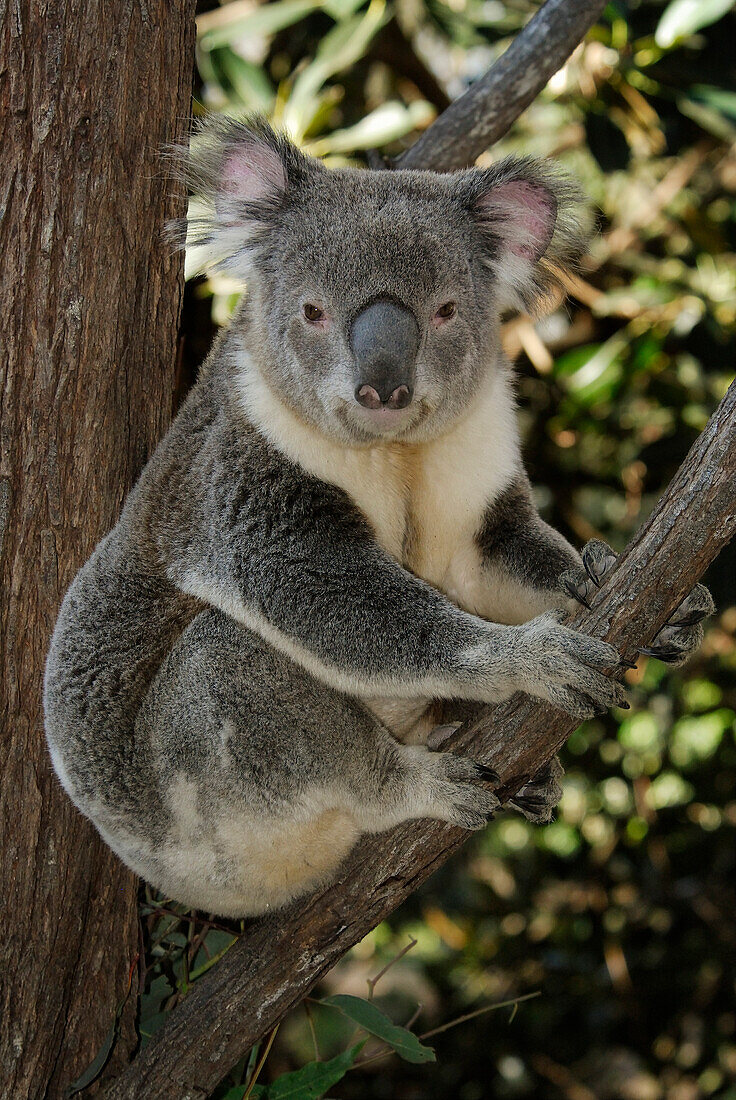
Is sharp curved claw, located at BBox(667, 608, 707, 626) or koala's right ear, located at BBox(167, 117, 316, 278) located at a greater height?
koala's right ear, located at BBox(167, 117, 316, 278)

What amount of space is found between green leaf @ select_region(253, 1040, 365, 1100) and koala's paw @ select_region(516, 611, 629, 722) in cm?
96

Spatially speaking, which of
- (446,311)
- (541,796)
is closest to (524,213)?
(446,311)

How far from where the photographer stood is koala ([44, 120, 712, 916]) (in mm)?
1918

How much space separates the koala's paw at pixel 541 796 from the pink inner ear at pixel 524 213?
43.7 inches

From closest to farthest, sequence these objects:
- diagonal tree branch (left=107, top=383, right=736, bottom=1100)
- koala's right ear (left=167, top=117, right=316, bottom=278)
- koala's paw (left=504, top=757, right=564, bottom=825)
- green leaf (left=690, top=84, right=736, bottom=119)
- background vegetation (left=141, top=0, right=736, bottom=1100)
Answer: diagonal tree branch (left=107, top=383, right=736, bottom=1100) → koala's paw (left=504, top=757, right=564, bottom=825) → koala's right ear (left=167, top=117, right=316, bottom=278) → green leaf (left=690, top=84, right=736, bottom=119) → background vegetation (left=141, top=0, right=736, bottom=1100)

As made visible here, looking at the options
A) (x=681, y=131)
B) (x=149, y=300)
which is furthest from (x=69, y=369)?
(x=681, y=131)

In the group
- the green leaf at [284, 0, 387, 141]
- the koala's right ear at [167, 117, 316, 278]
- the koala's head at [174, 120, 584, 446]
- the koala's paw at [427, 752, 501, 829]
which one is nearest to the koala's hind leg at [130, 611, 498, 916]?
the koala's paw at [427, 752, 501, 829]

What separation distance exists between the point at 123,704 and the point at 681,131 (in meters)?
3.32

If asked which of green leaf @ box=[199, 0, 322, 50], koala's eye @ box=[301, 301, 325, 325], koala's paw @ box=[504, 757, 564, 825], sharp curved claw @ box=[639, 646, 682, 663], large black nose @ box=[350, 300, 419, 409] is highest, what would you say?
green leaf @ box=[199, 0, 322, 50]

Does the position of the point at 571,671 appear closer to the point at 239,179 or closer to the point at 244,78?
the point at 239,179

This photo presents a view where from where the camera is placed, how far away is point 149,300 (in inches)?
95.8

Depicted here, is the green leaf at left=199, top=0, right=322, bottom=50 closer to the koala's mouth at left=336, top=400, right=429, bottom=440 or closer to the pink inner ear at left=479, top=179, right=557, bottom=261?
the pink inner ear at left=479, top=179, right=557, bottom=261

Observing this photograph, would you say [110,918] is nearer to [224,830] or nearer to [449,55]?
[224,830]

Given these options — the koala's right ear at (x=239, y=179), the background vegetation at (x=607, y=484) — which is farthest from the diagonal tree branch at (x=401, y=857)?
the background vegetation at (x=607, y=484)
